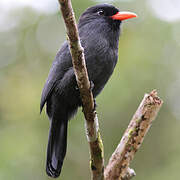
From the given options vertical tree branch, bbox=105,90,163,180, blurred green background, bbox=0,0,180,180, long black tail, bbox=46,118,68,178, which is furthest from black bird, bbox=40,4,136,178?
blurred green background, bbox=0,0,180,180

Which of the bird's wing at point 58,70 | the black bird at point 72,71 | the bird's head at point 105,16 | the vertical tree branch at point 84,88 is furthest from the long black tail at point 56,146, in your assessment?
the bird's head at point 105,16

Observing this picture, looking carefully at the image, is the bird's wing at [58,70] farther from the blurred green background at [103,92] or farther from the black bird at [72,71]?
the blurred green background at [103,92]

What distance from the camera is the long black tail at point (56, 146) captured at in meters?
4.24

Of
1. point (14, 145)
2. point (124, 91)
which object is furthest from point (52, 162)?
point (124, 91)

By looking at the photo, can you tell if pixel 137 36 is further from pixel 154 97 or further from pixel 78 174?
pixel 154 97

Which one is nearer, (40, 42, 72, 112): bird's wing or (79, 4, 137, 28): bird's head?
(40, 42, 72, 112): bird's wing

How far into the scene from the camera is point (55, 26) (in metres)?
8.67

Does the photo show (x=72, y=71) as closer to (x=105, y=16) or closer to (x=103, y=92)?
(x=105, y=16)

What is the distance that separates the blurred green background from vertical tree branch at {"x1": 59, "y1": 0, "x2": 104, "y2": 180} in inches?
126

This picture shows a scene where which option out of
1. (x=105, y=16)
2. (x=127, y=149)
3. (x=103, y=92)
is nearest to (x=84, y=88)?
(x=127, y=149)

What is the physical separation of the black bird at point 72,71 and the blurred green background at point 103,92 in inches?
101

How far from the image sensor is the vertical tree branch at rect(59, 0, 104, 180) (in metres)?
A: 3.04

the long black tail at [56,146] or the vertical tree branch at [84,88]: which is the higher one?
the vertical tree branch at [84,88]

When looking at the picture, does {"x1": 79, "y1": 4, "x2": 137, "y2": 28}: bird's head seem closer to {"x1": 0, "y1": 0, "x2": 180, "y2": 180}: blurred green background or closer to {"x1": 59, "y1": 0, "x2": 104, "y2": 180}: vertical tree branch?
{"x1": 59, "y1": 0, "x2": 104, "y2": 180}: vertical tree branch
